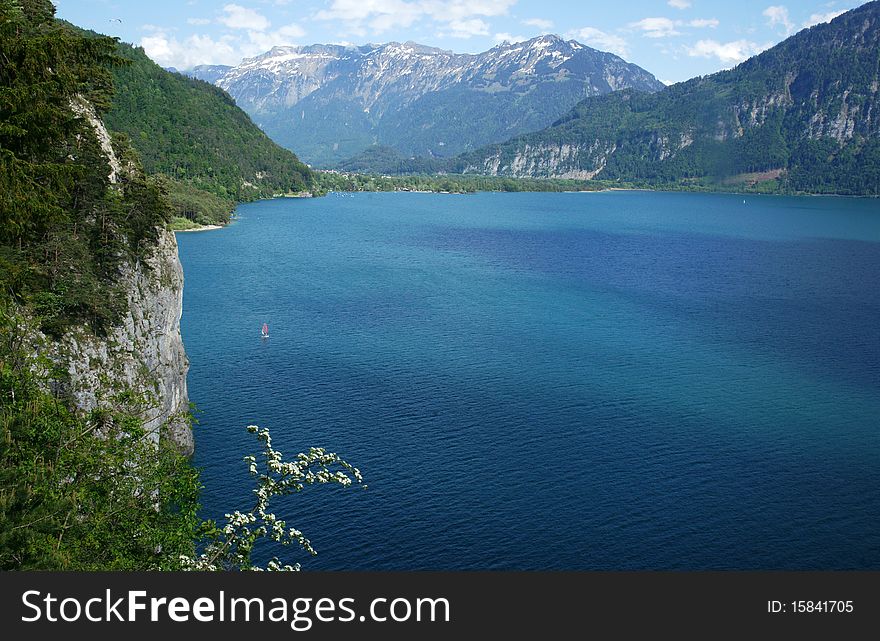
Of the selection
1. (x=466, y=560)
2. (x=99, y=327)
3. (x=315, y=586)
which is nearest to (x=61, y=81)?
(x=99, y=327)

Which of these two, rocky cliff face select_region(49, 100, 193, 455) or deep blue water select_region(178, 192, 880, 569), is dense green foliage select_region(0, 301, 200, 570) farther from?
deep blue water select_region(178, 192, 880, 569)

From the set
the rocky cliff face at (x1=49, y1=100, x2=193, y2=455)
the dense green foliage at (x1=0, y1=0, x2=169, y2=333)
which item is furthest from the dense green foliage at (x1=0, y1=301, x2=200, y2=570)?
the rocky cliff face at (x1=49, y1=100, x2=193, y2=455)

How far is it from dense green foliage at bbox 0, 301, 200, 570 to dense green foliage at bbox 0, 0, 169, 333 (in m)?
7.37

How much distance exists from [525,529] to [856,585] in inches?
1156

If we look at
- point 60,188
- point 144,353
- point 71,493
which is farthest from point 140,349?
point 71,493

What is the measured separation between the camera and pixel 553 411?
60.3m

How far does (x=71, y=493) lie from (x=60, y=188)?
17.7m

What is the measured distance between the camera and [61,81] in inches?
1210

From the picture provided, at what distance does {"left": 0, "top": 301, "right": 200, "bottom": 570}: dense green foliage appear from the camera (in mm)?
19031

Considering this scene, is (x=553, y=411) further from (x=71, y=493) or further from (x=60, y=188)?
(x=71, y=493)

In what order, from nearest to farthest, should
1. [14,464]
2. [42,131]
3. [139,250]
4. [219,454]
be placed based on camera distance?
1. [14,464]
2. [42,131]
3. [139,250]
4. [219,454]

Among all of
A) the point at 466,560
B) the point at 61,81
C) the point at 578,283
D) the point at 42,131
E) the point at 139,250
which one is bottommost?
the point at 466,560

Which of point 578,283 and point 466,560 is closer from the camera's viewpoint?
point 466,560

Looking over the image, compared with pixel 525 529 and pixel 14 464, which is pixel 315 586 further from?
pixel 525 529
